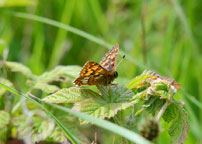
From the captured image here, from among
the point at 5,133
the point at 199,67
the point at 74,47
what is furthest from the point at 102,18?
the point at 5,133

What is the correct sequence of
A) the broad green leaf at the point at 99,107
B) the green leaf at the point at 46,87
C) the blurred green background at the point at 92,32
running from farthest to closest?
the blurred green background at the point at 92,32 < the green leaf at the point at 46,87 < the broad green leaf at the point at 99,107

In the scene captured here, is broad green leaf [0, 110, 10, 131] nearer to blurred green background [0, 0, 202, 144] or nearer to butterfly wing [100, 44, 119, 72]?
butterfly wing [100, 44, 119, 72]

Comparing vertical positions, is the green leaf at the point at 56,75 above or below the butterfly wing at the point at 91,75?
above

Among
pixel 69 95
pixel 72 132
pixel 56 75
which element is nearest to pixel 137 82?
pixel 69 95

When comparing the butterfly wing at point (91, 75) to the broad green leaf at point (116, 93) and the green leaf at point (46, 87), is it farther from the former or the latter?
the green leaf at point (46, 87)

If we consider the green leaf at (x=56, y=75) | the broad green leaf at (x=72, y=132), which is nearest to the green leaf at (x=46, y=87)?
the green leaf at (x=56, y=75)

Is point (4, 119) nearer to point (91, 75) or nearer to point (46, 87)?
point (46, 87)
